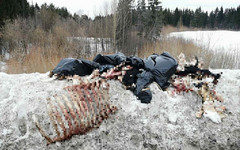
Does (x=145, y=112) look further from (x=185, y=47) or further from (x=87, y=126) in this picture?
(x=185, y=47)

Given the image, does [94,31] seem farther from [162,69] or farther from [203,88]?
[203,88]

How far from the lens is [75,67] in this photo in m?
3.36

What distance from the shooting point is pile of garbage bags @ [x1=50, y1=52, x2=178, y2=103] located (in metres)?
3.13

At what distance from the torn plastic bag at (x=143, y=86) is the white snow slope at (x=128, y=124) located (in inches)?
4.0

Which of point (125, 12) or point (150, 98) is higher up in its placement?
point (125, 12)

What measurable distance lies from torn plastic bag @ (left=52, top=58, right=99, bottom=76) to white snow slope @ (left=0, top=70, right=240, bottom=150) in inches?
11.6

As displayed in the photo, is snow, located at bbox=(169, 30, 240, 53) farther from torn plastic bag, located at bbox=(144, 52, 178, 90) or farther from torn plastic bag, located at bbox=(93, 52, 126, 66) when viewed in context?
torn plastic bag, located at bbox=(93, 52, 126, 66)

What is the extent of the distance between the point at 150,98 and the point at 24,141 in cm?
202

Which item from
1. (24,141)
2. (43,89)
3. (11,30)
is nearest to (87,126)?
(24,141)

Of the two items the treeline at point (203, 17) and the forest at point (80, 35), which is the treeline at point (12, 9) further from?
the treeline at point (203, 17)

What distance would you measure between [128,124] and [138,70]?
118 cm

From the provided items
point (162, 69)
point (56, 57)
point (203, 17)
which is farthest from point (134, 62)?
point (203, 17)

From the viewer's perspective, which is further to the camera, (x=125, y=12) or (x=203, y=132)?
(x=125, y=12)

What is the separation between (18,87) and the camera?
9.39 ft
